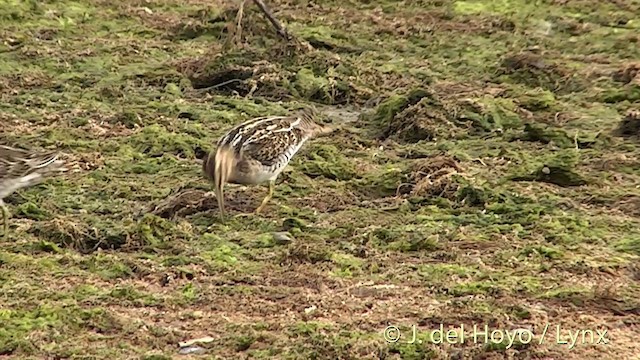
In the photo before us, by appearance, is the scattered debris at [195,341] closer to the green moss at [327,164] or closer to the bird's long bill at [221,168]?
the bird's long bill at [221,168]

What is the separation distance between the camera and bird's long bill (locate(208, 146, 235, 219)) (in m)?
8.95

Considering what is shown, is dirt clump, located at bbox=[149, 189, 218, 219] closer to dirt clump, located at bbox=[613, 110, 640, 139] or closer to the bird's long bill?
the bird's long bill

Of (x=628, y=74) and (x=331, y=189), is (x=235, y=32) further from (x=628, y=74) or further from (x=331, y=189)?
(x=331, y=189)

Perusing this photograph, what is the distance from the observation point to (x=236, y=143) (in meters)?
9.34

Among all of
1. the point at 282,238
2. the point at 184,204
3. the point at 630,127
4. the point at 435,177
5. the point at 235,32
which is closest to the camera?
the point at 282,238

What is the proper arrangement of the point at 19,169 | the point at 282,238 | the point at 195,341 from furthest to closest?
the point at 19,169, the point at 282,238, the point at 195,341

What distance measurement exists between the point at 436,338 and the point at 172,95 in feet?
20.8

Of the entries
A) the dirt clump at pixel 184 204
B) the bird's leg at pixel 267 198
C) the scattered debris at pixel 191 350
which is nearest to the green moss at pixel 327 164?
the bird's leg at pixel 267 198

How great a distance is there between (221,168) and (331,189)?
111 centimetres

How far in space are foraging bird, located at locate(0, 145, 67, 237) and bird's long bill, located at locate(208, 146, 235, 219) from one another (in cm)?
117

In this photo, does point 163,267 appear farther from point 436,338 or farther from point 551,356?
point 551,356

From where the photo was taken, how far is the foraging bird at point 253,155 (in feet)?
29.7

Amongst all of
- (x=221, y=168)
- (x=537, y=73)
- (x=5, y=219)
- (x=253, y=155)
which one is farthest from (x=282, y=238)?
(x=537, y=73)

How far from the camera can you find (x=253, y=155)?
364 inches
